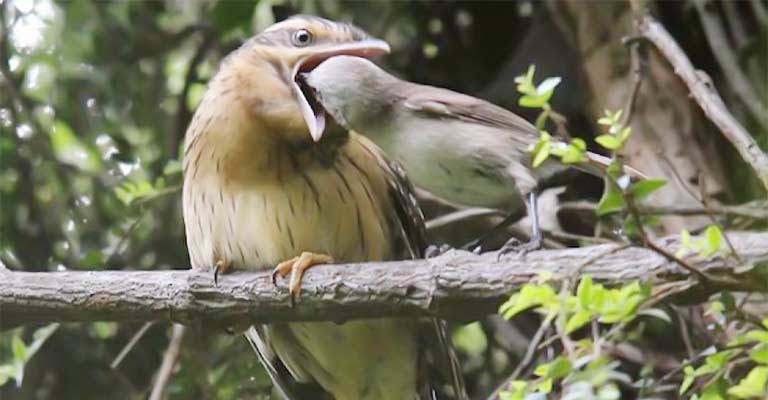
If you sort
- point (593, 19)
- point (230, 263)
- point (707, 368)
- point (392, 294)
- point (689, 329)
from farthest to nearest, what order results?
point (593, 19) < point (689, 329) < point (230, 263) < point (392, 294) < point (707, 368)

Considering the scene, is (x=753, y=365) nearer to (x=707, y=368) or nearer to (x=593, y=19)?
(x=707, y=368)

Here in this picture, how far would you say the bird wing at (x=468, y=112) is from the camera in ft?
9.44

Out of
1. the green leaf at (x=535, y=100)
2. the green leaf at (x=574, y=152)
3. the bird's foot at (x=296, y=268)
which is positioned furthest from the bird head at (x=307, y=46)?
the green leaf at (x=574, y=152)

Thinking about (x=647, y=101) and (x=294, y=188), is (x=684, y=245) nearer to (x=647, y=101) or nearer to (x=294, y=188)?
(x=294, y=188)

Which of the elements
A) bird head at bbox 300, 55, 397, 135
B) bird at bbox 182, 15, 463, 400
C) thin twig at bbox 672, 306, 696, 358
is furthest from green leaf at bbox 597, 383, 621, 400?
thin twig at bbox 672, 306, 696, 358

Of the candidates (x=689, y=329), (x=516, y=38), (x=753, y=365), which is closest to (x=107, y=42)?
(x=516, y=38)

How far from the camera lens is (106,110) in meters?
3.54

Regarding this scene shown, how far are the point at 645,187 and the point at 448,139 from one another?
1.11 meters

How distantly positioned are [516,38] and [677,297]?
74.9 inches

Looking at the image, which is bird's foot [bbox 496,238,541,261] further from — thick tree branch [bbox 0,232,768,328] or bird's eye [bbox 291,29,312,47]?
bird's eye [bbox 291,29,312,47]

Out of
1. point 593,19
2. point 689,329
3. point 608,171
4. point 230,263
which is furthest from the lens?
point 593,19

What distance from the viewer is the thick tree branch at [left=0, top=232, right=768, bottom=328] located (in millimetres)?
1907

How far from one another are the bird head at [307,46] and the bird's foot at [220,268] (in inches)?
12.1

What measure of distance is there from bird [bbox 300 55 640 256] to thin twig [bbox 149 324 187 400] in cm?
56
